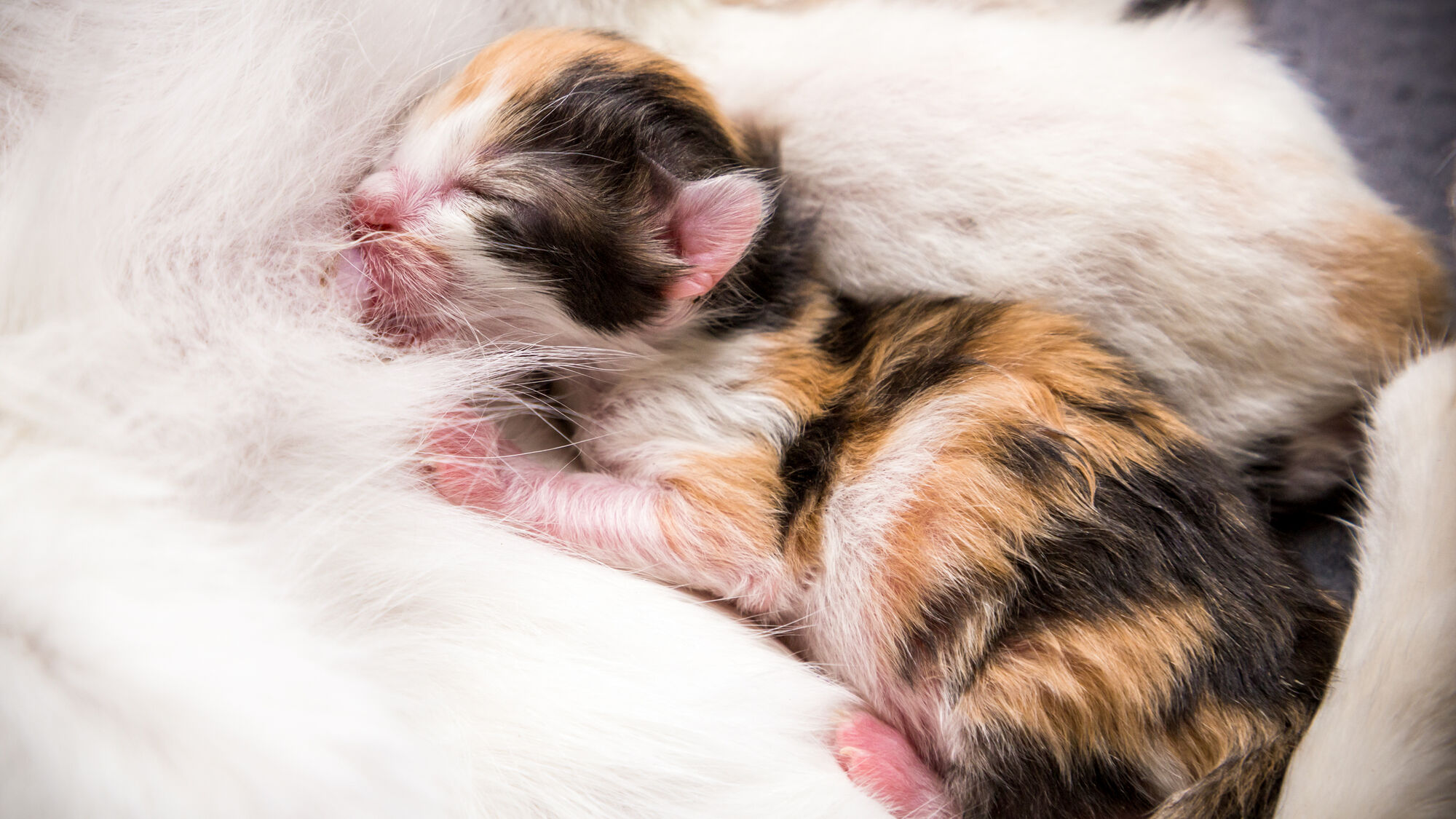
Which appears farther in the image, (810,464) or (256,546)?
(810,464)

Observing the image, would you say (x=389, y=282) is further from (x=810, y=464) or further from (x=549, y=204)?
(x=810, y=464)

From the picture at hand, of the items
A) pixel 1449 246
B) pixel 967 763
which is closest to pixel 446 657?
pixel 967 763

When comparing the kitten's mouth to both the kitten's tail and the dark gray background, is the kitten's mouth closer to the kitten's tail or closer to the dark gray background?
the kitten's tail

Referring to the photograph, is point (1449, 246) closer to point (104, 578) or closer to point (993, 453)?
point (993, 453)

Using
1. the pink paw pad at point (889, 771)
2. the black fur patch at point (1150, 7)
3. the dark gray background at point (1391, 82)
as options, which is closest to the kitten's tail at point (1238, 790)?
the pink paw pad at point (889, 771)

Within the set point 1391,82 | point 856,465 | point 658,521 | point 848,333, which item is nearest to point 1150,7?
point 1391,82

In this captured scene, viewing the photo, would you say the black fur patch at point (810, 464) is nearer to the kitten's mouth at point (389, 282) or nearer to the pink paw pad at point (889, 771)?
the pink paw pad at point (889, 771)
